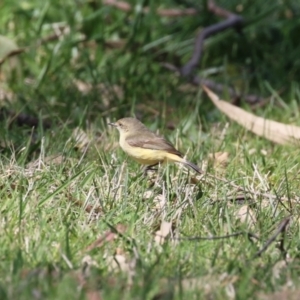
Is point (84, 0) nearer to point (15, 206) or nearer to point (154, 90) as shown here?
point (154, 90)

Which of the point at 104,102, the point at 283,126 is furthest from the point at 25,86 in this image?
the point at 283,126

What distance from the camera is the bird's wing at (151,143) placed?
519 cm

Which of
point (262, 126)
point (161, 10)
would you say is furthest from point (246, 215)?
point (161, 10)

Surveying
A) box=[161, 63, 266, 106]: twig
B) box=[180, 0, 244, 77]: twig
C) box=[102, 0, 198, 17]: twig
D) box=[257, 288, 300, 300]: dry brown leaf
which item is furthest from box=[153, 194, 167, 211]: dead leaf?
box=[102, 0, 198, 17]: twig

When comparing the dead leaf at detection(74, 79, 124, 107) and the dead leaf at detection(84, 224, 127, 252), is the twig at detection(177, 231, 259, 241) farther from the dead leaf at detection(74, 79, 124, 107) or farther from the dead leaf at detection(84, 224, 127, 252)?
the dead leaf at detection(74, 79, 124, 107)

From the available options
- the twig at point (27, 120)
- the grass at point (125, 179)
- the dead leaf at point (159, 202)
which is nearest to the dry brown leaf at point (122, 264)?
the grass at point (125, 179)

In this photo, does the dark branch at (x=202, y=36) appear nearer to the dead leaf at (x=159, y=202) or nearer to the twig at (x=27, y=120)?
the twig at (x=27, y=120)

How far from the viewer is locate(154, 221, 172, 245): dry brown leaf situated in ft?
12.9

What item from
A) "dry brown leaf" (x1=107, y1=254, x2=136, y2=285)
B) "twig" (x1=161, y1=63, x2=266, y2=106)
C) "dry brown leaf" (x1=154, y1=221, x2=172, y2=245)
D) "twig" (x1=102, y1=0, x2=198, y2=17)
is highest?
"dry brown leaf" (x1=107, y1=254, x2=136, y2=285)

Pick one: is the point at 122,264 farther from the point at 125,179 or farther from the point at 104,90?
the point at 104,90

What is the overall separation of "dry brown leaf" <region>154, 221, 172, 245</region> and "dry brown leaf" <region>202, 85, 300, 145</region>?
202cm

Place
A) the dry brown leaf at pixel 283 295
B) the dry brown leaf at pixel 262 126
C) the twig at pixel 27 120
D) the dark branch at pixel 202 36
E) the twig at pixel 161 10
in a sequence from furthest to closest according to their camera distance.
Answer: the twig at pixel 161 10 → the dark branch at pixel 202 36 → the twig at pixel 27 120 → the dry brown leaf at pixel 262 126 → the dry brown leaf at pixel 283 295

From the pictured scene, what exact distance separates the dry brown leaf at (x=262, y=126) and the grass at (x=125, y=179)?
70 mm

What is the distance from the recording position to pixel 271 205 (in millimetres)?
4434
